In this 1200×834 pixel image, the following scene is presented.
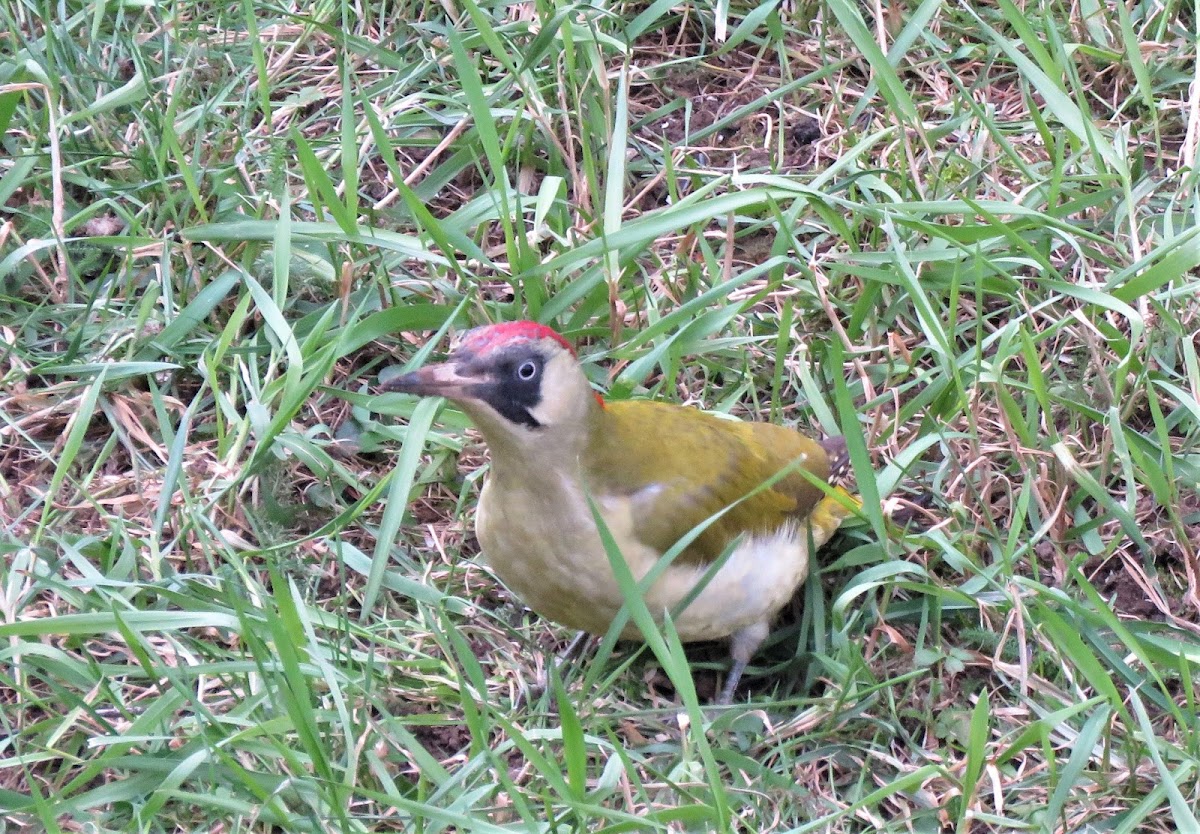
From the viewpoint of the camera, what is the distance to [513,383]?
321cm

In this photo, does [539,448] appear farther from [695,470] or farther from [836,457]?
[836,457]

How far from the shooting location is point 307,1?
5219 millimetres

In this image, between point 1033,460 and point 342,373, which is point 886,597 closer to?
point 1033,460

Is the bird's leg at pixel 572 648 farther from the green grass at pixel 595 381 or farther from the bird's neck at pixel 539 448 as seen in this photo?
the bird's neck at pixel 539 448

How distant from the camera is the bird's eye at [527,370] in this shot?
3199 millimetres

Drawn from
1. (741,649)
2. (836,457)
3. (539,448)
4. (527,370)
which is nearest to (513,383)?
(527,370)

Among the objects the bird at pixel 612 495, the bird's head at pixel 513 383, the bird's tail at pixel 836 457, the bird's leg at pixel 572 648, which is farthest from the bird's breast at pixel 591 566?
the bird's tail at pixel 836 457

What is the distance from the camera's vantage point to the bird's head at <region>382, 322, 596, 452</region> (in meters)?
3.11

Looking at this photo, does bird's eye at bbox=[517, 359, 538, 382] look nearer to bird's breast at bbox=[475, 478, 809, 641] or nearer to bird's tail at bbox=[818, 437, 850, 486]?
bird's breast at bbox=[475, 478, 809, 641]

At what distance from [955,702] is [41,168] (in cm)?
313

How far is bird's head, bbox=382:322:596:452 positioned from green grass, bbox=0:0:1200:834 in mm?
440

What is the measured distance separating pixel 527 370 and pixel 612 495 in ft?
1.45

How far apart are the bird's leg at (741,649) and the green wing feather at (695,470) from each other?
0.25 metres

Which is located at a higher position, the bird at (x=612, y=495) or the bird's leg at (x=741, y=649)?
the bird at (x=612, y=495)
